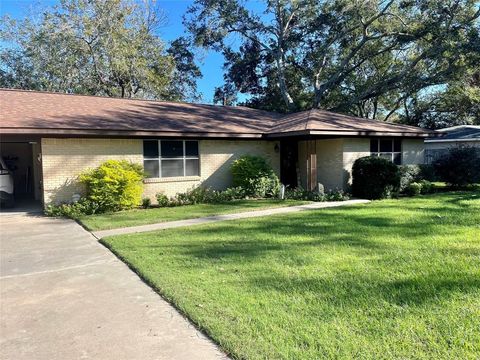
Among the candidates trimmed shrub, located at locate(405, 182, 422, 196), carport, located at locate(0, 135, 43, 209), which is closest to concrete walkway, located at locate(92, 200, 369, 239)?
trimmed shrub, located at locate(405, 182, 422, 196)

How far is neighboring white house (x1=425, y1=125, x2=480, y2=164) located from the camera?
21.5 metres

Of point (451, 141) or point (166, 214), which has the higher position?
point (451, 141)

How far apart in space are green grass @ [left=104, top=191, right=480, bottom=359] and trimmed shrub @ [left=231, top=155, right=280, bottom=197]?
5938 mm

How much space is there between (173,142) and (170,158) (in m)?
0.60

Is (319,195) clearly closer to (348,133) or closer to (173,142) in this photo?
(348,133)

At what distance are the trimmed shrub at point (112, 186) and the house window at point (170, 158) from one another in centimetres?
138

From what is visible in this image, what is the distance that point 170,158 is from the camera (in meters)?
13.7

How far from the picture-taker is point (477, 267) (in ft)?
16.3

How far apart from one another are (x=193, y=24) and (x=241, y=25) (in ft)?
12.4

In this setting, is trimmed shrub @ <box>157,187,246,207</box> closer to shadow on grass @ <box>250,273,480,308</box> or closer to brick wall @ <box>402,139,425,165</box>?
brick wall @ <box>402,139,425,165</box>

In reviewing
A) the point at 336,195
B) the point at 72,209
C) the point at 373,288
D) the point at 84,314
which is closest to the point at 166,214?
the point at 72,209

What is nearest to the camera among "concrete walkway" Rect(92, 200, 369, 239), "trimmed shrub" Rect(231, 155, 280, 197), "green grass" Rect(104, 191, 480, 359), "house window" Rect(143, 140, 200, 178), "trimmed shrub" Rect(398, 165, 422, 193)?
"green grass" Rect(104, 191, 480, 359)

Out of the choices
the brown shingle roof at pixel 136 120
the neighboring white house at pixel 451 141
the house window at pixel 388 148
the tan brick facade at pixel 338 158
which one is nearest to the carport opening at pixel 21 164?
the brown shingle roof at pixel 136 120

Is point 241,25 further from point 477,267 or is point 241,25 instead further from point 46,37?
point 477,267
